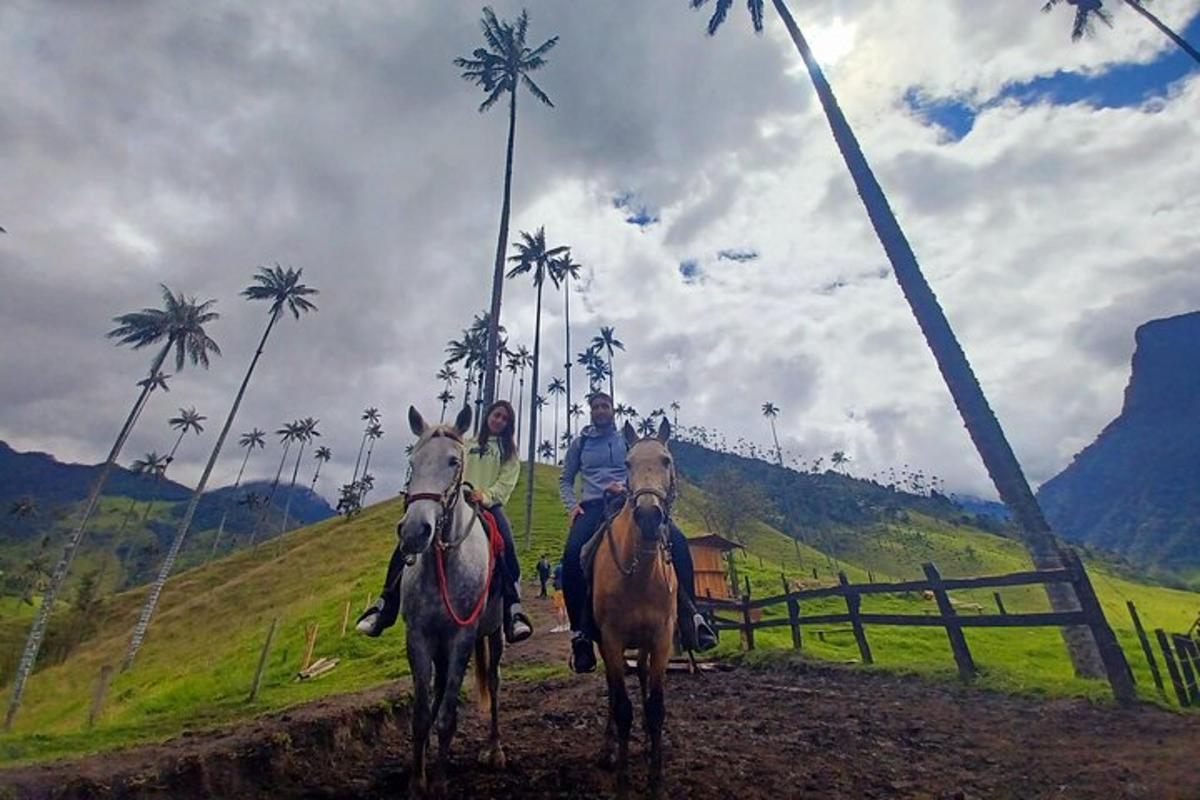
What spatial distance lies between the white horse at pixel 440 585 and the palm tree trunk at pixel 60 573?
29.5 meters

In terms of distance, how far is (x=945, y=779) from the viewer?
5293 mm

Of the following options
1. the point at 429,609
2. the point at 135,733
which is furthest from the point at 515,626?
the point at 135,733

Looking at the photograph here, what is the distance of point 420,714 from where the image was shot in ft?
15.2

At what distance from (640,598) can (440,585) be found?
1890mm

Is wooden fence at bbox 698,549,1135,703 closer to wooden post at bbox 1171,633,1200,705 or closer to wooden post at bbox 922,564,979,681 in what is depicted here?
wooden post at bbox 922,564,979,681

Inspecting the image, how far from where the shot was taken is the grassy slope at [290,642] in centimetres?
1265

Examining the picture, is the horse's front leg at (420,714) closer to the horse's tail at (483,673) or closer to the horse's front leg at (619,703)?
the horse's front leg at (619,703)

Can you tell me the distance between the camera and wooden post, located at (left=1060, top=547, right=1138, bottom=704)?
7.18 m

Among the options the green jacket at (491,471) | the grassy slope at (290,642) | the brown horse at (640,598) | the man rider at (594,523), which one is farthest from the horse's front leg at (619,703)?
the grassy slope at (290,642)

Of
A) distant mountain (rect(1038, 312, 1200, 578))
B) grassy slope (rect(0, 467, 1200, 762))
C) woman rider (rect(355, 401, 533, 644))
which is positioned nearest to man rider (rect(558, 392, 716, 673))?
woman rider (rect(355, 401, 533, 644))

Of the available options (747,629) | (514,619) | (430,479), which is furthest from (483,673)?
(747,629)

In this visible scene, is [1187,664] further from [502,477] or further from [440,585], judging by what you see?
[440,585]

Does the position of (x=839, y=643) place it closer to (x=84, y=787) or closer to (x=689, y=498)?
(x=84, y=787)

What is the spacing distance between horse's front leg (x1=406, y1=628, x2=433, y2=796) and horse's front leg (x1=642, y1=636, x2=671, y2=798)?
6.18ft
